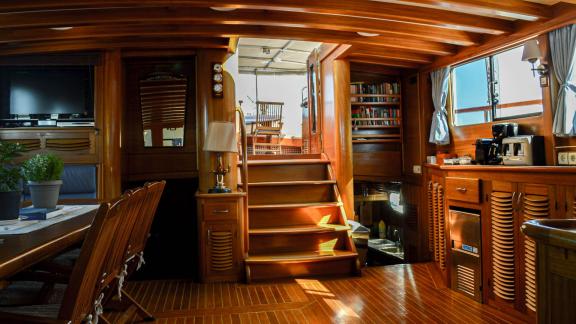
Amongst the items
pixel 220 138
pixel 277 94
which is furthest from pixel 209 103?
pixel 277 94

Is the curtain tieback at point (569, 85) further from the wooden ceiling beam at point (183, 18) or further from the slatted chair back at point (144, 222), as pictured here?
the slatted chair back at point (144, 222)

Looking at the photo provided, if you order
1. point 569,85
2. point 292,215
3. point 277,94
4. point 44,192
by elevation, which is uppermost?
point 277,94

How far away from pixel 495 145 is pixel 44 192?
380 cm

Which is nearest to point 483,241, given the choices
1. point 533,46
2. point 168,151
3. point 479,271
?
point 479,271

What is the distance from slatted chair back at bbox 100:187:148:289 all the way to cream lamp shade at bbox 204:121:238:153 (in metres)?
1.97

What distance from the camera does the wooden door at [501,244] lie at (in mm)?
3049

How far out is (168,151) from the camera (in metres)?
4.99

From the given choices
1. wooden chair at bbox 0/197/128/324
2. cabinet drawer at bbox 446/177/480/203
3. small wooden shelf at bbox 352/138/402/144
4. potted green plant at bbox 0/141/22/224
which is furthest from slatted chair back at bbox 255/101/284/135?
wooden chair at bbox 0/197/128/324

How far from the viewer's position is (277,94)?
1037 centimetres

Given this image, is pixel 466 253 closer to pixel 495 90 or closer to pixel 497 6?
pixel 495 90

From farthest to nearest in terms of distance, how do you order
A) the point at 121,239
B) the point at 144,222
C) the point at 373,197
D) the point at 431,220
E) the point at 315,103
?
the point at 373,197, the point at 315,103, the point at 431,220, the point at 144,222, the point at 121,239

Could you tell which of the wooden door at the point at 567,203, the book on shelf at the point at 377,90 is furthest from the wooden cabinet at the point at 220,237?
the wooden door at the point at 567,203

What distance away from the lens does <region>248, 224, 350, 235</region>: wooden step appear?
13.9ft

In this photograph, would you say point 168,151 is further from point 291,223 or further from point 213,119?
point 291,223
